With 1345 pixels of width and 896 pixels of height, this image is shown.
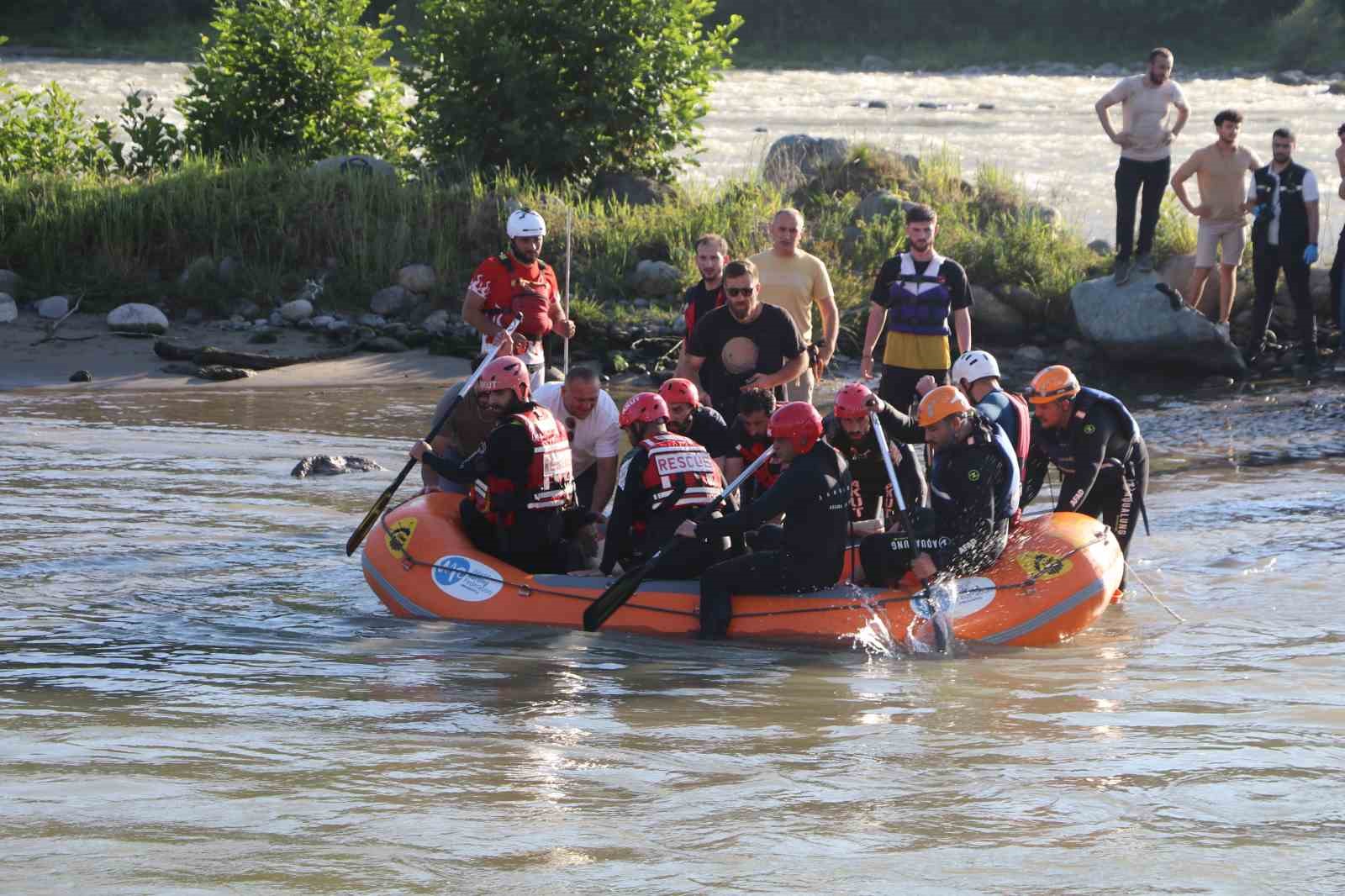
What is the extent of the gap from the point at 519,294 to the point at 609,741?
154 inches

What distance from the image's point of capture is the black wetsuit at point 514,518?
7.79m

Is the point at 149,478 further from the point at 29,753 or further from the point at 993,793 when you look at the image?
the point at 993,793

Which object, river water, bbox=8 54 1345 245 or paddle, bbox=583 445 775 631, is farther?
river water, bbox=8 54 1345 245

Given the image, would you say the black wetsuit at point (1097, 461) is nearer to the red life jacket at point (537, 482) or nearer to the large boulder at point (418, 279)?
the red life jacket at point (537, 482)

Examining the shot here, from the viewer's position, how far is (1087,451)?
8.20 meters

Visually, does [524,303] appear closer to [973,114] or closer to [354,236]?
[354,236]


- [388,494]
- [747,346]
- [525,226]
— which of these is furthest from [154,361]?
[747,346]

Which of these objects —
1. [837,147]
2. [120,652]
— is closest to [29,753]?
[120,652]

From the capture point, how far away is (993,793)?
571 centimetres

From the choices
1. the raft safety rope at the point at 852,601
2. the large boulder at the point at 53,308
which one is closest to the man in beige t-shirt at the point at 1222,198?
the raft safety rope at the point at 852,601

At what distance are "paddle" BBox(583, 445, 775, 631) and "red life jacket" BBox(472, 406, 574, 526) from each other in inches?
20.9

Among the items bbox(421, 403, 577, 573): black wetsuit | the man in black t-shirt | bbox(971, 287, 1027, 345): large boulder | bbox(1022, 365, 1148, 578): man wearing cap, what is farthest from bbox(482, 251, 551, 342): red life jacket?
bbox(971, 287, 1027, 345): large boulder

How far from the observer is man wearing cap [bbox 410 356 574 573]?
7797 mm

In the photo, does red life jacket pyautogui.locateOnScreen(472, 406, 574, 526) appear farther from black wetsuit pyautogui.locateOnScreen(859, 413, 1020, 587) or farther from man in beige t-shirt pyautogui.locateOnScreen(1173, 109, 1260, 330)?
man in beige t-shirt pyautogui.locateOnScreen(1173, 109, 1260, 330)
